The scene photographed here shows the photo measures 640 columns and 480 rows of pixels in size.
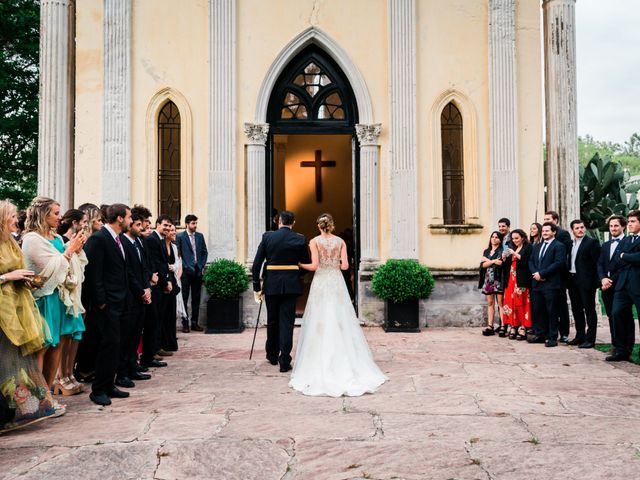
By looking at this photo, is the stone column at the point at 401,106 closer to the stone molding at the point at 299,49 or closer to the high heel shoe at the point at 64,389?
the stone molding at the point at 299,49

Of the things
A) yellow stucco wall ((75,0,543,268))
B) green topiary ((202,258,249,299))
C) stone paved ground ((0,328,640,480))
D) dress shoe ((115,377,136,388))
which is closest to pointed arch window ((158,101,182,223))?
yellow stucco wall ((75,0,543,268))

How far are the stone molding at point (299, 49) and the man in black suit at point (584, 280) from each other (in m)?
4.61

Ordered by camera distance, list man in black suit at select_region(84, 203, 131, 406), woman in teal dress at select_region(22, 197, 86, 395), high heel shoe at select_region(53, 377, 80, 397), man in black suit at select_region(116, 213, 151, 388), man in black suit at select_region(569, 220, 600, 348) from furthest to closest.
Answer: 1. man in black suit at select_region(569, 220, 600, 348)
2. man in black suit at select_region(116, 213, 151, 388)
3. high heel shoe at select_region(53, 377, 80, 397)
4. man in black suit at select_region(84, 203, 131, 406)
5. woman in teal dress at select_region(22, 197, 86, 395)

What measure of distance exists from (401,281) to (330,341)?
406 centimetres

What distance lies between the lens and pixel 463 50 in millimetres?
12594

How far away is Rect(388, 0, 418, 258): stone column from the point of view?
1237 cm

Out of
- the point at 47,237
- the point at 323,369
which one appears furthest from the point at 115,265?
the point at 323,369

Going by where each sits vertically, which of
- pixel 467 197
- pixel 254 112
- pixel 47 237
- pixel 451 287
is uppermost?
pixel 254 112

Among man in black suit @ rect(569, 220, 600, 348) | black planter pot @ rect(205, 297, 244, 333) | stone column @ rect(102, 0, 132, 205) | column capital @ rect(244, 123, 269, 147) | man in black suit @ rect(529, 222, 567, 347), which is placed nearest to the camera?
man in black suit @ rect(569, 220, 600, 348)

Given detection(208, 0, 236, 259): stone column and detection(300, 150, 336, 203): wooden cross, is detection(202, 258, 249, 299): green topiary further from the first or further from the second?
detection(300, 150, 336, 203): wooden cross

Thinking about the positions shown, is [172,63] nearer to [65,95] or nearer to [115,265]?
[65,95]

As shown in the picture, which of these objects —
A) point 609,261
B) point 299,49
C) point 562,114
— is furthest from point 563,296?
point 299,49

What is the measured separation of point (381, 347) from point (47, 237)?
5525mm

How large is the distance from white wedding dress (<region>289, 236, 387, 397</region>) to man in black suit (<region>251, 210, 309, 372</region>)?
13.1 inches
